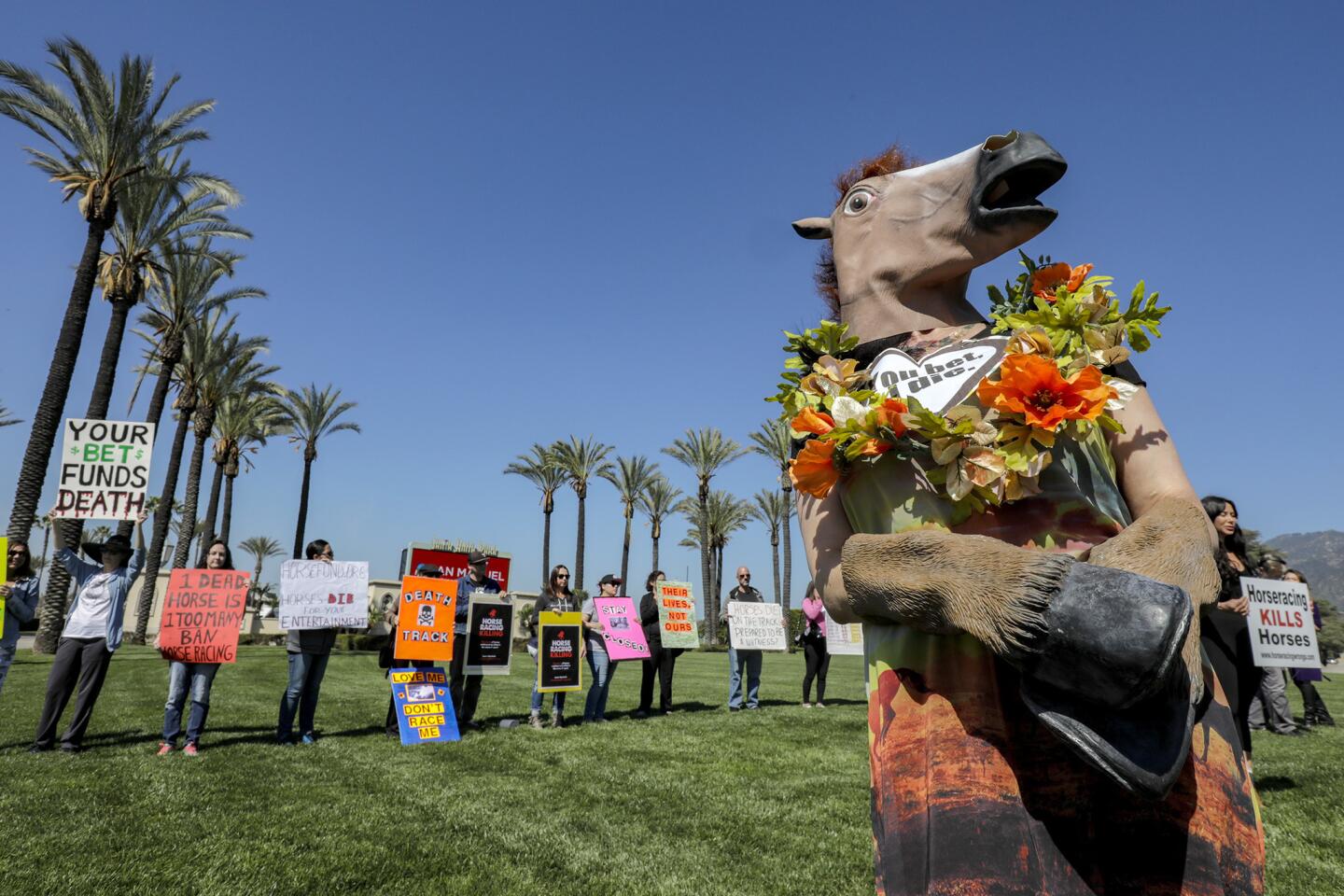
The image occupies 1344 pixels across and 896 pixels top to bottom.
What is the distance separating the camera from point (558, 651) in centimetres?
→ 997

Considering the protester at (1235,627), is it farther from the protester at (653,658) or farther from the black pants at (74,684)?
the black pants at (74,684)

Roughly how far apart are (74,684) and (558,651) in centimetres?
→ 505

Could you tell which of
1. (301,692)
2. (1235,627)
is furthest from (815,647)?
(301,692)

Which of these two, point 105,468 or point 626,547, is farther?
point 626,547

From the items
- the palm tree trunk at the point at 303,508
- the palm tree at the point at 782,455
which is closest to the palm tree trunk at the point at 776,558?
the palm tree at the point at 782,455

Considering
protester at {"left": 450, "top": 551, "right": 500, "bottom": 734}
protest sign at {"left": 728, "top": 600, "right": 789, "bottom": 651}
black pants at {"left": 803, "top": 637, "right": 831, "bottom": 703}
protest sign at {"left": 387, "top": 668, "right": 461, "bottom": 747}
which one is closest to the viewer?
protest sign at {"left": 387, "top": 668, "right": 461, "bottom": 747}

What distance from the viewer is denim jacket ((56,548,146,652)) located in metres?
7.58

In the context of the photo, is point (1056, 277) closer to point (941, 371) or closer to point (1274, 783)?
point (941, 371)

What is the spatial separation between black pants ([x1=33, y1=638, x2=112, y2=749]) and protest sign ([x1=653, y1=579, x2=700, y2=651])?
21.8 feet

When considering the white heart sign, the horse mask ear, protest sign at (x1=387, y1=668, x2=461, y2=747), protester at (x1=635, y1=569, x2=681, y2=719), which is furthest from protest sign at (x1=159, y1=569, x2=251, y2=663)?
Answer: the white heart sign

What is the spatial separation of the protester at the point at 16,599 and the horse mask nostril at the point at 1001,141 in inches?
364

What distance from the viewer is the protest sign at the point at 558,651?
32.0ft

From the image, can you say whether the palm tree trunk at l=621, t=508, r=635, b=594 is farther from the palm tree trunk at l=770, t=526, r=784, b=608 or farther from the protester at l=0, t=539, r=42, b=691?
the protester at l=0, t=539, r=42, b=691

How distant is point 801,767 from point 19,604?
7.79 metres
